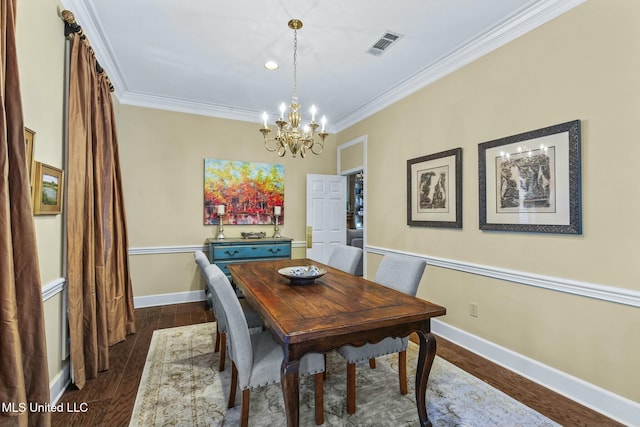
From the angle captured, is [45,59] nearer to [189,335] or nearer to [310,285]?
[310,285]

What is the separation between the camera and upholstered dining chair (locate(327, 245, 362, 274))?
292cm

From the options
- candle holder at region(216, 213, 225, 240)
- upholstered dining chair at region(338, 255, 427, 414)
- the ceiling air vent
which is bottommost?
upholstered dining chair at region(338, 255, 427, 414)

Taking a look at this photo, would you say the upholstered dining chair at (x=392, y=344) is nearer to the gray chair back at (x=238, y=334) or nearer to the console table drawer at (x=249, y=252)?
the gray chair back at (x=238, y=334)

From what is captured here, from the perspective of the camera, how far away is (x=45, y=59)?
1947 mm

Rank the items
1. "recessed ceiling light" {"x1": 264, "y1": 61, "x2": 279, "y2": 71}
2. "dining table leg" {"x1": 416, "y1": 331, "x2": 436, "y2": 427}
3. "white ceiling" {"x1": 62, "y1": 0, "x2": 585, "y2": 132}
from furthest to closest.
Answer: "recessed ceiling light" {"x1": 264, "y1": 61, "x2": 279, "y2": 71}, "white ceiling" {"x1": 62, "y1": 0, "x2": 585, "y2": 132}, "dining table leg" {"x1": 416, "y1": 331, "x2": 436, "y2": 427}

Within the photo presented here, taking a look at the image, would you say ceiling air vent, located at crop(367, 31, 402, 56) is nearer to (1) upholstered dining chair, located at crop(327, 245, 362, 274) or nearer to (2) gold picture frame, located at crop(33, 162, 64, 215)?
(1) upholstered dining chair, located at crop(327, 245, 362, 274)

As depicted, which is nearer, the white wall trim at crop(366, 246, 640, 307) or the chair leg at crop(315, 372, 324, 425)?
the chair leg at crop(315, 372, 324, 425)

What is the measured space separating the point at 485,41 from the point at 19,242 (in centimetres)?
357

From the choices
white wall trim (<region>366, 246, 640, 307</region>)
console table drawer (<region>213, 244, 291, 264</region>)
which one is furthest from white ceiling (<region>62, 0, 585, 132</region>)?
console table drawer (<region>213, 244, 291, 264</region>)

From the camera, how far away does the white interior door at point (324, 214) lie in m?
5.00

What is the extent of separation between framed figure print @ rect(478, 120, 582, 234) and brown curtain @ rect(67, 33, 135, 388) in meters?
3.33

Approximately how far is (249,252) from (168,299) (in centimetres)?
132

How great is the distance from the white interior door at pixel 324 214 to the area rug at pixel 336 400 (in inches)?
97.9

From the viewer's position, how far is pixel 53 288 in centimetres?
203
